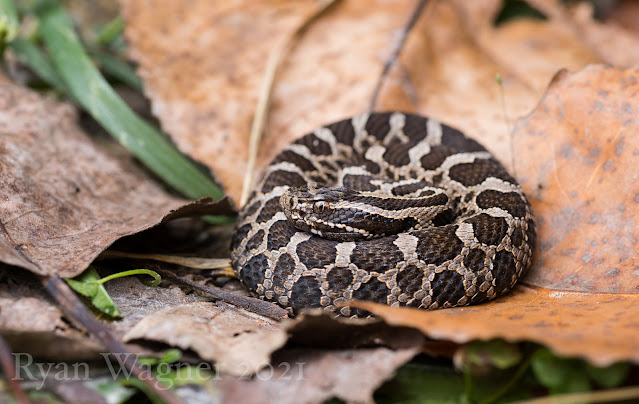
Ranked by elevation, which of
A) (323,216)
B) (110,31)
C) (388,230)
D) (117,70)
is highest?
(110,31)

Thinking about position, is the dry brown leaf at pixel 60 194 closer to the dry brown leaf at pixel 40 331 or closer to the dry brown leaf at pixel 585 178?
the dry brown leaf at pixel 40 331

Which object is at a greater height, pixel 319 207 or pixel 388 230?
pixel 319 207

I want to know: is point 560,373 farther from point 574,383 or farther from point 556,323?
point 556,323

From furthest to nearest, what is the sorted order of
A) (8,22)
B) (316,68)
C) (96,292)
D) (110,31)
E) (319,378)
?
(110,31), (316,68), (8,22), (96,292), (319,378)

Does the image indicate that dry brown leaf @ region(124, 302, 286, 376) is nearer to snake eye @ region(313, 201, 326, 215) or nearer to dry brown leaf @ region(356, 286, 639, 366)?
dry brown leaf @ region(356, 286, 639, 366)

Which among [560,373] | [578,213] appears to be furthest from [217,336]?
[578,213]
